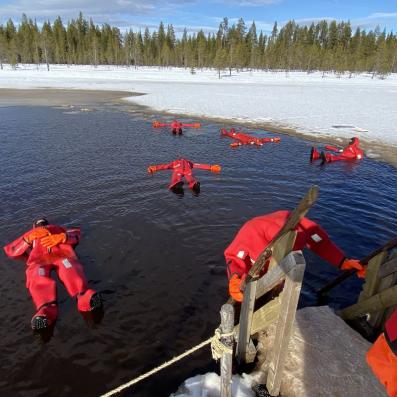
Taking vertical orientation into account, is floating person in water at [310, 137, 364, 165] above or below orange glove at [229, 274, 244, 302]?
below

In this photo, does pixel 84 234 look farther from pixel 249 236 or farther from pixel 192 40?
pixel 192 40

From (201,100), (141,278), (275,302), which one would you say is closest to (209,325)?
(141,278)

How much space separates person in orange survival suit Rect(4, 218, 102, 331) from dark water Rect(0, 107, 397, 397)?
378 mm

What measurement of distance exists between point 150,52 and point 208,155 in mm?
103725

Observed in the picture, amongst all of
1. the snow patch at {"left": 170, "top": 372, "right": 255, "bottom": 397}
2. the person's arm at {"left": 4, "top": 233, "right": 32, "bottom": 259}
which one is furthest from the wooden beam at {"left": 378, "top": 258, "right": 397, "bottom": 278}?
the person's arm at {"left": 4, "top": 233, "right": 32, "bottom": 259}

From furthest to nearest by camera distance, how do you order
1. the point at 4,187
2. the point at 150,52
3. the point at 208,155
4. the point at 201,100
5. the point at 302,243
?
the point at 150,52 → the point at 201,100 → the point at 208,155 → the point at 4,187 → the point at 302,243

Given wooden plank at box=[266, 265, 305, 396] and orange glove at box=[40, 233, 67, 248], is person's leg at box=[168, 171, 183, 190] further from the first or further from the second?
wooden plank at box=[266, 265, 305, 396]

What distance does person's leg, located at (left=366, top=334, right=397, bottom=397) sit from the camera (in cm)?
256

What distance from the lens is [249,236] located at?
546cm

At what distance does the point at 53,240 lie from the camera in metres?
7.84

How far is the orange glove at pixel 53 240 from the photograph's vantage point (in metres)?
7.78

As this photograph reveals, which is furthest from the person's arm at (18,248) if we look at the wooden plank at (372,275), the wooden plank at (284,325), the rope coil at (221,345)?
the wooden plank at (372,275)

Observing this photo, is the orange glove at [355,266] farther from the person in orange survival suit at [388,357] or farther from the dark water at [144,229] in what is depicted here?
the person in orange survival suit at [388,357]

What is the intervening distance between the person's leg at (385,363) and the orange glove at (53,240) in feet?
22.5
